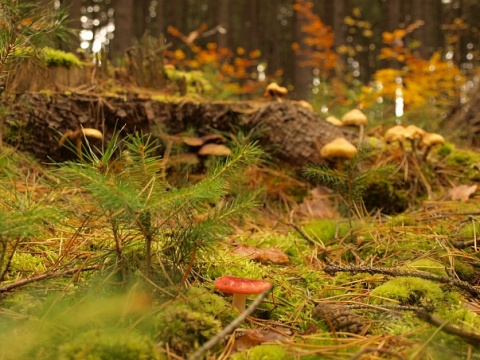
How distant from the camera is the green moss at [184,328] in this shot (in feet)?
4.20

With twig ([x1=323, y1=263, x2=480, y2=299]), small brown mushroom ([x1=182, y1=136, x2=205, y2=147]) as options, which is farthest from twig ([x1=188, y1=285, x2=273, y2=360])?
small brown mushroom ([x1=182, y1=136, x2=205, y2=147])

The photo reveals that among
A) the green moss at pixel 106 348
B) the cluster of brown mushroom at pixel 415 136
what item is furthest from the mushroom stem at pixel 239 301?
the cluster of brown mushroom at pixel 415 136

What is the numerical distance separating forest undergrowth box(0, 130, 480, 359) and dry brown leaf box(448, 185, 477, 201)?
104 centimetres

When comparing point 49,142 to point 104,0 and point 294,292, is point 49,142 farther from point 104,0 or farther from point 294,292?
point 104,0

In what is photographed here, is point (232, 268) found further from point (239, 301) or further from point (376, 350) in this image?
point (376, 350)

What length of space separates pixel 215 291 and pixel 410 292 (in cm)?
79

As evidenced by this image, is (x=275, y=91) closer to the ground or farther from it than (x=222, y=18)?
closer to the ground

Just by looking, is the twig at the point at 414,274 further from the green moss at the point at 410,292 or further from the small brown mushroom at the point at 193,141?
the small brown mushroom at the point at 193,141

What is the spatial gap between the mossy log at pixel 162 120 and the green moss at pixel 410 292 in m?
2.26

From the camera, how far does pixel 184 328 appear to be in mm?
1308

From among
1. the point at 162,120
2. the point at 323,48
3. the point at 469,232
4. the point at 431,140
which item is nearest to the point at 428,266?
the point at 469,232

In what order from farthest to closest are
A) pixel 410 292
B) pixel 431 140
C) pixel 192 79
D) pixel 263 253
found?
pixel 192 79 → pixel 431 140 → pixel 263 253 → pixel 410 292

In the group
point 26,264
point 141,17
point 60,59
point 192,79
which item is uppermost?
point 141,17

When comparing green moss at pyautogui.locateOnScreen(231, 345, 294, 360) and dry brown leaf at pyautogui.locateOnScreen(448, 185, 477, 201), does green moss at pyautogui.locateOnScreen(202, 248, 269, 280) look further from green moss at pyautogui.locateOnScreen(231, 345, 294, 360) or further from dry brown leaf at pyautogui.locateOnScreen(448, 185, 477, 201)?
dry brown leaf at pyautogui.locateOnScreen(448, 185, 477, 201)
